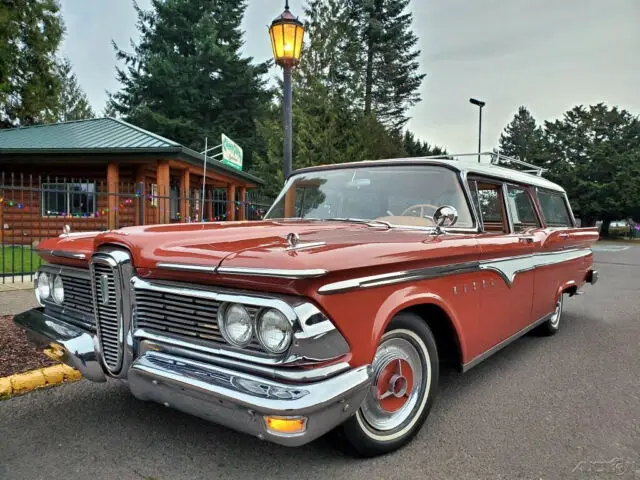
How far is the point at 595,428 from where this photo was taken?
288cm

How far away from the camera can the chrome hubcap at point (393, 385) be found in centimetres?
245

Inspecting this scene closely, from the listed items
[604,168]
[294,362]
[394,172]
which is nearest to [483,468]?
[294,362]

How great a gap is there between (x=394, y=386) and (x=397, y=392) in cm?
5

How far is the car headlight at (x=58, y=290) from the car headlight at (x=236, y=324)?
4.99 ft

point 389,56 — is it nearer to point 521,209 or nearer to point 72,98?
point 521,209

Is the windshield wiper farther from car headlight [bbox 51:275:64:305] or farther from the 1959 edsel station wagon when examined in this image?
car headlight [bbox 51:275:64:305]

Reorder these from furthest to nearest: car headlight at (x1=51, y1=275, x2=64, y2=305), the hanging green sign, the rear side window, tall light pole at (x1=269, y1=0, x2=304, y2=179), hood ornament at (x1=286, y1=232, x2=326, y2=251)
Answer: the hanging green sign → tall light pole at (x1=269, y1=0, x2=304, y2=179) → the rear side window → car headlight at (x1=51, y1=275, x2=64, y2=305) → hood ornament at (x1=286, y1=232, x2=326, y2=251)

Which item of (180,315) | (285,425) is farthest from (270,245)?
(285,425)

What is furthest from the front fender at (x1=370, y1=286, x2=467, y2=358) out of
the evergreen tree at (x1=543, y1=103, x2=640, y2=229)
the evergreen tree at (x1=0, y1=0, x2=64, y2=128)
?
the evergreen tree at (x1=543, y1=103, x2=640, y2=229)

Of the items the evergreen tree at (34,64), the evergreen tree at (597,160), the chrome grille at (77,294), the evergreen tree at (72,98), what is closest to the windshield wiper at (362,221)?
the chrome grille at (77,294)

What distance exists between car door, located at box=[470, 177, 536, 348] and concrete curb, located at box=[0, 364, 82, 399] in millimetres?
3085

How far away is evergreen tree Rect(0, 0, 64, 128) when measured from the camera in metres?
17.0

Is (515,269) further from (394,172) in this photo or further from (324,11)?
(324,11)

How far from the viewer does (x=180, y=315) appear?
2.22 metres
